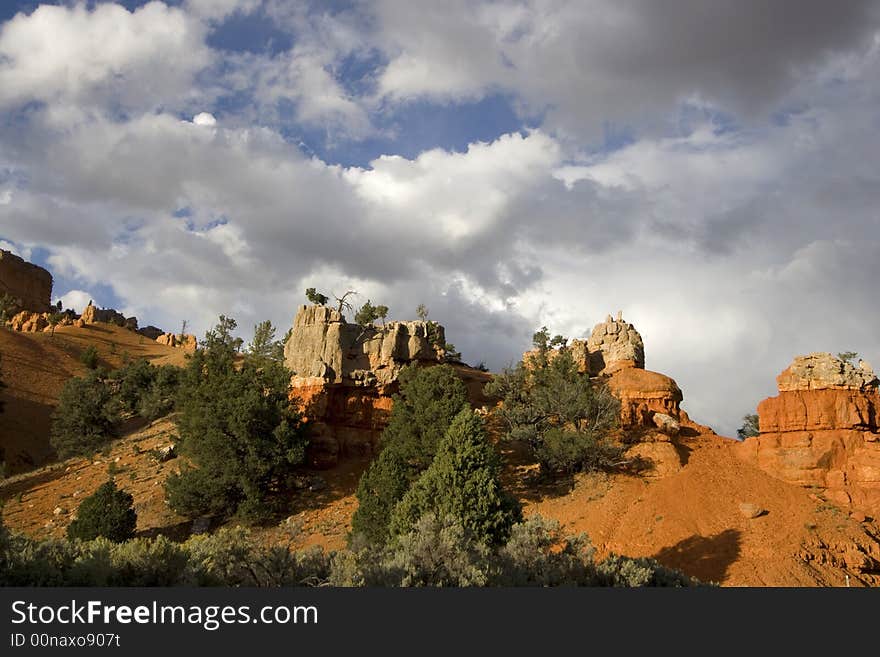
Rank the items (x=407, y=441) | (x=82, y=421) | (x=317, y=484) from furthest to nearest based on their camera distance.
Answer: (x=82, y=421) < (x=317, y=484) < (x=407, y=441)

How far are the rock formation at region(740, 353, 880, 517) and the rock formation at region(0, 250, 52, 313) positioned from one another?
373ft

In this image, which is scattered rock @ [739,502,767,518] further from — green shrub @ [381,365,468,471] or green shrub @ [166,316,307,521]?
green shrub @ [166,316,307,521]

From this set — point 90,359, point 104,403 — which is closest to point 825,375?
point 104,403

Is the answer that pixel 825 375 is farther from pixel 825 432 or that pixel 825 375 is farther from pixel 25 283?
pixel 25 283

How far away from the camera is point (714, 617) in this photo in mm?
13156

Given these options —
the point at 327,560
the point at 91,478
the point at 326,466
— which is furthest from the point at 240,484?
the point at 327,560

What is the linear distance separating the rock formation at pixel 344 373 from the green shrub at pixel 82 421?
1747 cm

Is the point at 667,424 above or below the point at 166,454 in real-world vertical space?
above

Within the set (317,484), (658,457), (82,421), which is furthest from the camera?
(82,421)

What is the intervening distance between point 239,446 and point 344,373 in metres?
10.6

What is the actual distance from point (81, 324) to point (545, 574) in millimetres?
100948

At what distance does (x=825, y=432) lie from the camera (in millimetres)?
35375

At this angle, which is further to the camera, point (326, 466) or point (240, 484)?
point (326, 466)

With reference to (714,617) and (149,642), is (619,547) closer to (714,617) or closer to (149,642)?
(714,617)
